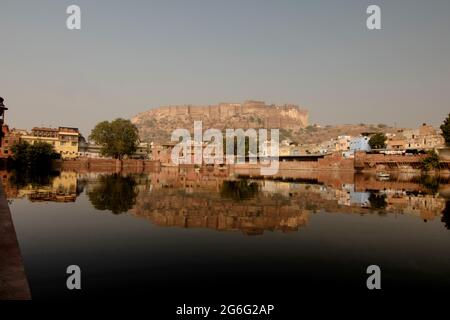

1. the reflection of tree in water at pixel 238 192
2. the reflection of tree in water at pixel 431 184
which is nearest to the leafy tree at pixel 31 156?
the reflection of tree in water at pixel 238 192

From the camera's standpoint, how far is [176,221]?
57.2 ft

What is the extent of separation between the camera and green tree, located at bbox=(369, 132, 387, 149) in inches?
4456

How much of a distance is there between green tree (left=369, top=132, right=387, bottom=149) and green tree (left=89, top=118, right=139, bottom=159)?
245 feet

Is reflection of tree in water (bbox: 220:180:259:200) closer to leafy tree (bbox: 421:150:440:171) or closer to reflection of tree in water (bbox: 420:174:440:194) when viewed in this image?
reflection of tree in water (bbox: 420:174:440:194)

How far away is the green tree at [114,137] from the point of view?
104 meters

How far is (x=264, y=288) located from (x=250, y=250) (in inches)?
144

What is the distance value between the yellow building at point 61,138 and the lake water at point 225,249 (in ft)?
312

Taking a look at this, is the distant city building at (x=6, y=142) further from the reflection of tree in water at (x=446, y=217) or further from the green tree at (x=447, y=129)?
the green tree at (x=447, y=129)

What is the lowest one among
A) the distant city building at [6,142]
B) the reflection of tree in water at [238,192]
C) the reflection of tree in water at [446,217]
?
the reflection of tree in water at [446,217]

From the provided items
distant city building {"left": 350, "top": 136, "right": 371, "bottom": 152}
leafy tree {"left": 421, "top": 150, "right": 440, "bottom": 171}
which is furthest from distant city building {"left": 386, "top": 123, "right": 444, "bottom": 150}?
leafy tree {"left": 421, "top": 150, "right": 440, "bottom": 171}

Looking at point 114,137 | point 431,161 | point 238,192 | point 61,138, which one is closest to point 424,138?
point 431,161

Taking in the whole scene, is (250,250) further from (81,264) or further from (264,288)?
(81,264)

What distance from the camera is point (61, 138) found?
110562 millimetres
